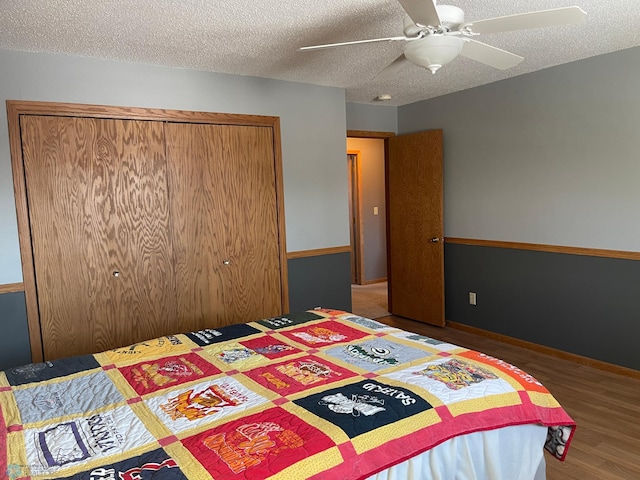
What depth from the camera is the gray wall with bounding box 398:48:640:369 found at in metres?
3.32

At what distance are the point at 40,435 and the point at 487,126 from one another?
156 inches

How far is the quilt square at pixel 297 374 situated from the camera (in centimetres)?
174

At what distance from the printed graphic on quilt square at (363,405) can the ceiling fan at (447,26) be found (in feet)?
4.63

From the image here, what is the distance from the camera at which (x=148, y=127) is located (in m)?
3.24

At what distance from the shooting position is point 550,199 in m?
3.75

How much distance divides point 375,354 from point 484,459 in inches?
23.4

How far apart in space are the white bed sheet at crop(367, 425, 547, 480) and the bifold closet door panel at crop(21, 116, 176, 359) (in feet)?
7.87

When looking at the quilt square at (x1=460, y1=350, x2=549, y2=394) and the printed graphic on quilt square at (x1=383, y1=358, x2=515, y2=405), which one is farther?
the quilt square at (x1=460, y1=350, x2=549, y2=394)

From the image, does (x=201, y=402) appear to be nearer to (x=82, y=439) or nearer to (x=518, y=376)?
(x=82, y=439)

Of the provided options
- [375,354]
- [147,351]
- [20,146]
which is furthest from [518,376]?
[20,146]

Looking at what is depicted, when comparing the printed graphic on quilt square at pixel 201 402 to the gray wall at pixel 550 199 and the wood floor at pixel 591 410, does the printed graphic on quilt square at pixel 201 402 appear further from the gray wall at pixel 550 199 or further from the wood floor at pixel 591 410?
the gray wall at pixel 550 199

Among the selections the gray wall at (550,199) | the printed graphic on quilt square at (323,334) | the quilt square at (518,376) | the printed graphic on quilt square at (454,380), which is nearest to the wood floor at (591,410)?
the gray wall at (550,199)

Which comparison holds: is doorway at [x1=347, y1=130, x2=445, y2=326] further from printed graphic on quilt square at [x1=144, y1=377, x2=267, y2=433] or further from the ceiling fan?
printed graphic on quilt square at [x1=144, y1=377, x2=267, y2=433]

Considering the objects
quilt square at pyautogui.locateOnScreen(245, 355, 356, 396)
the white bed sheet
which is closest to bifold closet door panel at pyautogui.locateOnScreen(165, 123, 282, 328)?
quilt square at pyautogui.locateOnScreen(245, 355, 356, 396)
